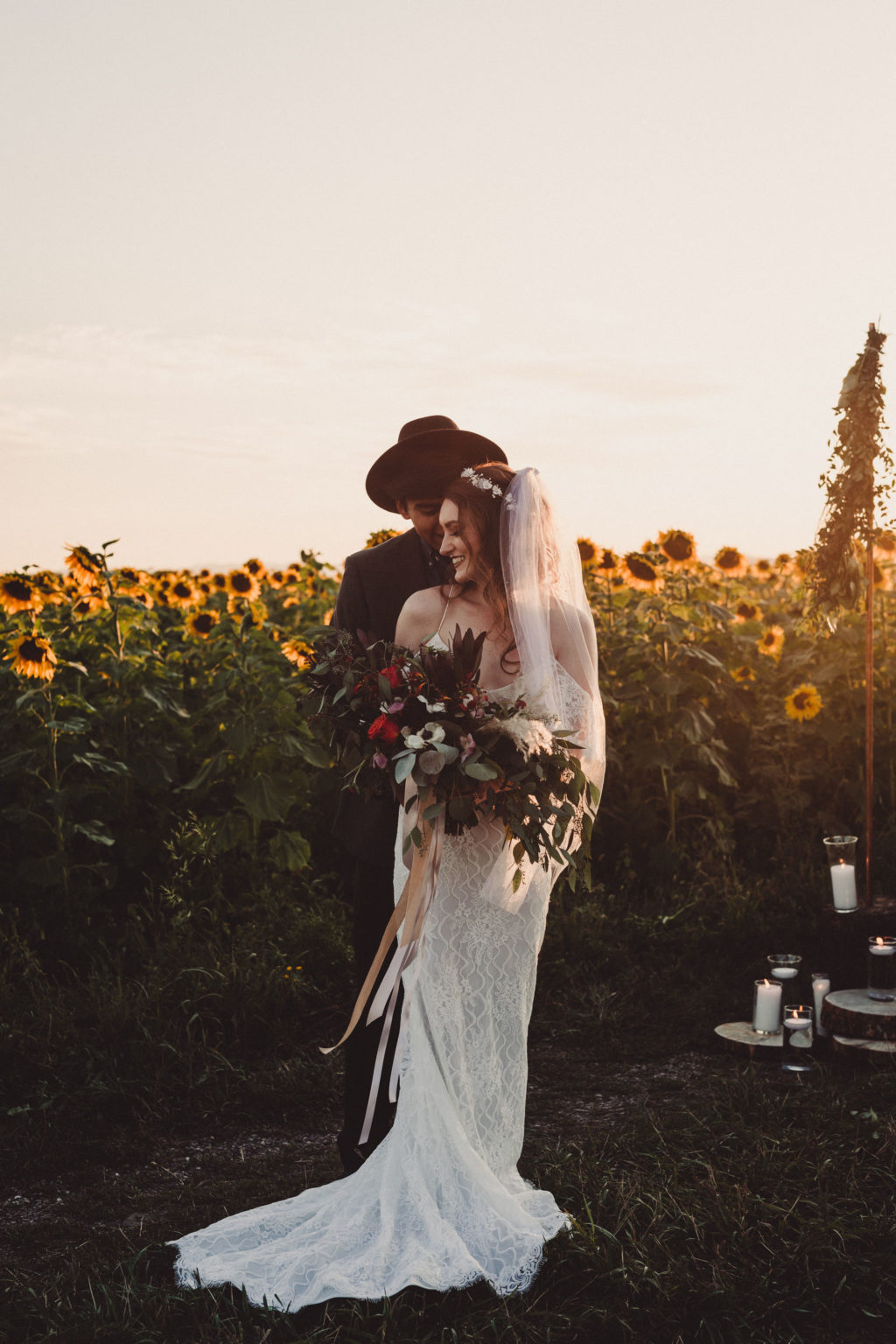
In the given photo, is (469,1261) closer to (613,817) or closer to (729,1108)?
(729,1108)

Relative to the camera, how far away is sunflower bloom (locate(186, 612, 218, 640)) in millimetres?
6266

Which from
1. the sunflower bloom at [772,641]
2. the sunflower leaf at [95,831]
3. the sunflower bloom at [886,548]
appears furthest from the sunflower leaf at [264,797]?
the sunflower bloom at [886,548]

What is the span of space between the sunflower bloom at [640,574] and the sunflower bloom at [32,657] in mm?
3129

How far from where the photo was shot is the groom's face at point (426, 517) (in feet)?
13.1

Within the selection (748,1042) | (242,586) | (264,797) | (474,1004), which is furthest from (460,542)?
(242,586)

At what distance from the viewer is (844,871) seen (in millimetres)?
5234

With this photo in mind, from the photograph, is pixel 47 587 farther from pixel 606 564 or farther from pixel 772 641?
pixel 772 641

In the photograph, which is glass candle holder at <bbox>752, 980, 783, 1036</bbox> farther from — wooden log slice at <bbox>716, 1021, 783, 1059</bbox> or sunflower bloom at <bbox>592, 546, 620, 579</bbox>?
sunflower bloom at <bbox>592, 546, 620, 579</bbox>

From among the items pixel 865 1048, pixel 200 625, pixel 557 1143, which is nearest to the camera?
pixel 557 1143

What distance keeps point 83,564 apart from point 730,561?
159 inches

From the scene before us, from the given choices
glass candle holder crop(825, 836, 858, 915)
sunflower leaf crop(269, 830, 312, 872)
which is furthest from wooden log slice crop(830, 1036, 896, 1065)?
sunflower leaf crop(269, 830, 312, 872)

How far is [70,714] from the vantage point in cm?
553

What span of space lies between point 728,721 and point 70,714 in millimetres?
3709

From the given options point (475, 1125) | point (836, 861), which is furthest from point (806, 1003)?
point (475, 1125)
